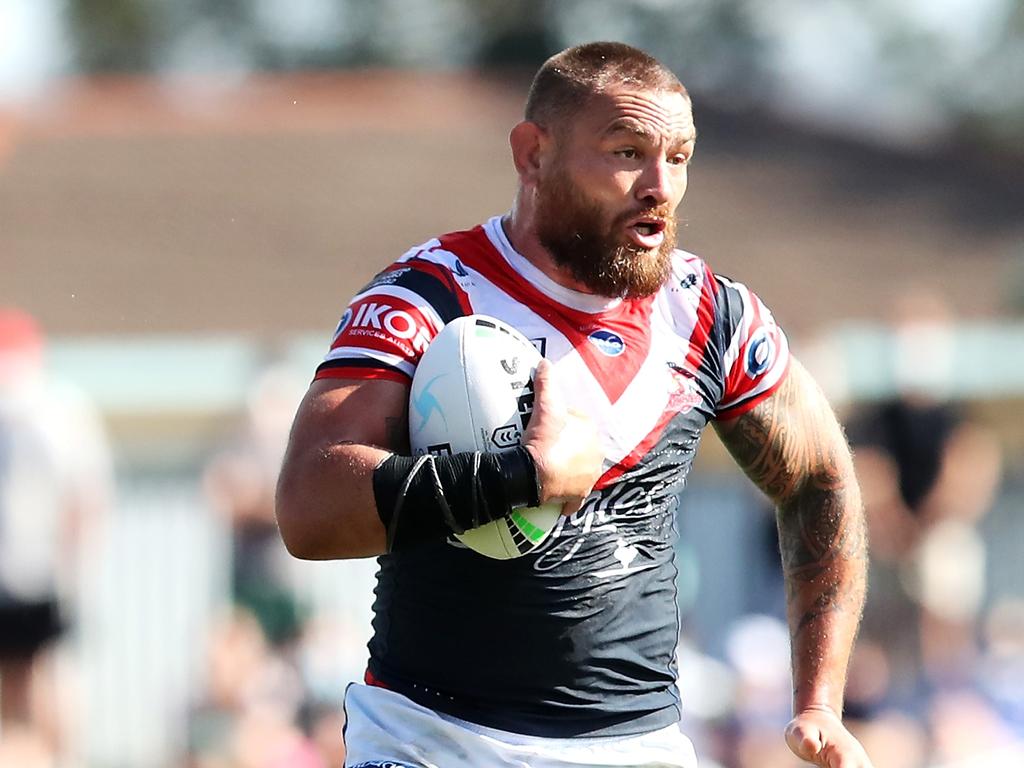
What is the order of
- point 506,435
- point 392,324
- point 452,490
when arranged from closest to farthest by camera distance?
1. point 452,490
2. point 506,435
3. point 392,324

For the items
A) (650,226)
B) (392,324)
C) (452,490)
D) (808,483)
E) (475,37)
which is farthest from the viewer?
(475,37)

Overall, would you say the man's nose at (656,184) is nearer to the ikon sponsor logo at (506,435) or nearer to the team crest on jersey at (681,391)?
the team crest on jersey at (681,391)

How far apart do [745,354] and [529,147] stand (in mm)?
764

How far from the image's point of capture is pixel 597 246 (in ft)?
14.5

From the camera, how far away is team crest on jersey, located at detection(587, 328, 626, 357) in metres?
4.43

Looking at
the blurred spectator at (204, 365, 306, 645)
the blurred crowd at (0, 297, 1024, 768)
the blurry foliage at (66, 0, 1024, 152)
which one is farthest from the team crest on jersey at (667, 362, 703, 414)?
the blurry foliage at (66, 0, 1024, 152)

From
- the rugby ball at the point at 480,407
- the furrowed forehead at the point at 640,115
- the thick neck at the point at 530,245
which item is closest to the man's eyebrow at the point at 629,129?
the furrowed forehead at the point at 640,115

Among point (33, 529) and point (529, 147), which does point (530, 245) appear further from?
point (33, 529)

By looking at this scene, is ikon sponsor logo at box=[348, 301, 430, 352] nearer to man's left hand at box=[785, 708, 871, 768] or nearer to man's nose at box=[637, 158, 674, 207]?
man's nose at box=[637, 158, 674, 207]

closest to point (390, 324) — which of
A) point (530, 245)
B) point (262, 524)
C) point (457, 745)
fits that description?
point (530, 245)

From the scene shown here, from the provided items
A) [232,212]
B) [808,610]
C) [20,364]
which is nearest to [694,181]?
[232,212]

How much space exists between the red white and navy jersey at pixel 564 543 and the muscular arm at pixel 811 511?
233 mm

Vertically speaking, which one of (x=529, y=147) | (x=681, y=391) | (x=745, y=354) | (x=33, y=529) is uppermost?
(x=529, y=147)

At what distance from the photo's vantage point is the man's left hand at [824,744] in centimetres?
436
